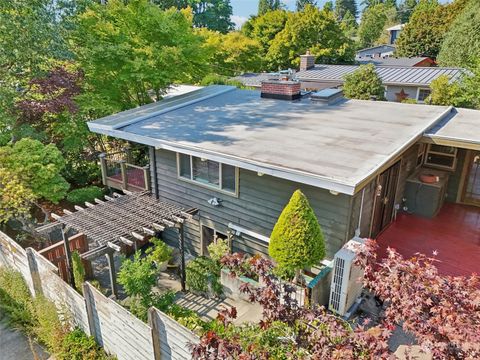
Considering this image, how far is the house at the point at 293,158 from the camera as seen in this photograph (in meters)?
7.06

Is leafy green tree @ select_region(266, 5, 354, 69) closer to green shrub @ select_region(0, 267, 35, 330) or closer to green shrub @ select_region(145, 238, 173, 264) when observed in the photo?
green shrub @ select_region(145, 238, 173, 264)

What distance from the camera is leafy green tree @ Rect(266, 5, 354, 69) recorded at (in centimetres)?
4138

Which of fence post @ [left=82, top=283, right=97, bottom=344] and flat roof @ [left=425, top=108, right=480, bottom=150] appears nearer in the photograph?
fence post @ [left=82, top=283, right=97, bottom=344]

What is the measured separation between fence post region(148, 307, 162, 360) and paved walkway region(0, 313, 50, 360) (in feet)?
11.0

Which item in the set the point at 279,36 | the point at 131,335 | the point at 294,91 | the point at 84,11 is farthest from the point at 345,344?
the point at 279,36

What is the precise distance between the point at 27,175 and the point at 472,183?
1384 cm

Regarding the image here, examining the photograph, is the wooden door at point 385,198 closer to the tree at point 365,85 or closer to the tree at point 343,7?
the tree at point 365,85

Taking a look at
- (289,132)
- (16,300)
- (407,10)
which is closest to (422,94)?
(289,132)

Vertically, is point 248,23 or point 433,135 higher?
point 248,23

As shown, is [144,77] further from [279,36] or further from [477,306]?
[279,36]

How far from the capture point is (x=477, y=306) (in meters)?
3.61

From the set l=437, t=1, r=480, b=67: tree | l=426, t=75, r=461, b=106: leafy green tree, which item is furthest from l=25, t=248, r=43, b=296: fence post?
l=437, t=1, r=480, b=67: tree

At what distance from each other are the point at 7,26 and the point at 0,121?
329cm

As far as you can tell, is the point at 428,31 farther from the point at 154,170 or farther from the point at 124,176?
the point at 124,176
